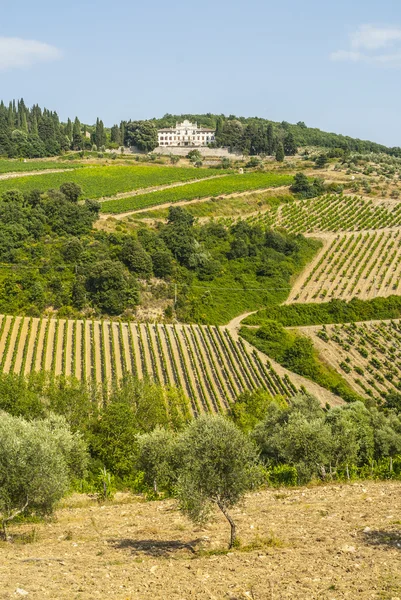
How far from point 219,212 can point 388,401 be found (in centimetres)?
5589

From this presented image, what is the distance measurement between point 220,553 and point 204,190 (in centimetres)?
10062

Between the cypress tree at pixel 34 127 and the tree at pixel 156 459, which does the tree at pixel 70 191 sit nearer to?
the tree at pixel 156 459

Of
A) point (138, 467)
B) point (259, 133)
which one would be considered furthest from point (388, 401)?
point (259, 133)

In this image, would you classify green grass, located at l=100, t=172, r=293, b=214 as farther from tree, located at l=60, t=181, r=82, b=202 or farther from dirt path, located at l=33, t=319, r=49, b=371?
dirt path, located at l=33, t=319, r=49, b=371

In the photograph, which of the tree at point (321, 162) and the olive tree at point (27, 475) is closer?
the olive tree at point (27, 475)

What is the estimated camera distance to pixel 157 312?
72.7 meters

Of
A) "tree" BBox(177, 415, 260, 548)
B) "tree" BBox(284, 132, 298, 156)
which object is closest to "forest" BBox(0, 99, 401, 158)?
"tree" BBox(284, 132, 298, 156)

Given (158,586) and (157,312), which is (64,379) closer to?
(157,312)

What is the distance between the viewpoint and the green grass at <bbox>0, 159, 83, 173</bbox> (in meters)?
127

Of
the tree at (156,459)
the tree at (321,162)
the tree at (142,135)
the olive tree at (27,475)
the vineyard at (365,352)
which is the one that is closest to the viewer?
the olive tree at (27,475)

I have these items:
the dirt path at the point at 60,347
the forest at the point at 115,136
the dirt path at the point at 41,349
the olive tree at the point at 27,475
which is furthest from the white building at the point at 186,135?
the olive tree at the point at 27,475

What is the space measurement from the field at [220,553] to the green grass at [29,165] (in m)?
110

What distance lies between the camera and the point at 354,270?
91.1 metres

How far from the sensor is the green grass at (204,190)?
101875mm
